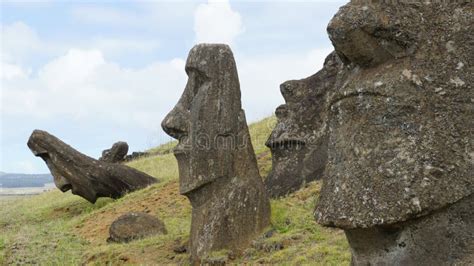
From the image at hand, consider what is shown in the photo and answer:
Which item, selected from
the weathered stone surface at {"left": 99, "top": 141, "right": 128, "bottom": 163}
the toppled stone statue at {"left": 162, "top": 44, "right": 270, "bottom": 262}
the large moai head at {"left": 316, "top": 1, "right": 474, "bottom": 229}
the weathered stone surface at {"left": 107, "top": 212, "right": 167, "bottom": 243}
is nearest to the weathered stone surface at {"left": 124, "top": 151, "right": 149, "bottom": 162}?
the weathered stone surface at {"left": 99, "top": 141, "right": 128, "bottom": 163}

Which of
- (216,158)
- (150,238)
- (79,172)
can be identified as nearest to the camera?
(216,158)

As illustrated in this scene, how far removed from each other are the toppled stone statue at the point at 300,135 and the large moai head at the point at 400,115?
8888mm

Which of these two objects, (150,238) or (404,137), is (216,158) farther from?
(404,137)

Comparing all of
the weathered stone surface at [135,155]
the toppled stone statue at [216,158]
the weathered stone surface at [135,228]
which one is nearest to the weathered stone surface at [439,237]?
the toppled stone statue at [216,158]

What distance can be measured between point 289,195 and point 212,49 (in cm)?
383

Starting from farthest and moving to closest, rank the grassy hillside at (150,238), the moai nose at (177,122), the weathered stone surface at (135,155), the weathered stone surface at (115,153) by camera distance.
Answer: the weathered stone surface at (135,155)
the weathered stone surface at (115,153)
the moai nose at (177,122)
the grassy hillside at (150,238)

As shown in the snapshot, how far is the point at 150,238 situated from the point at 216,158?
285 cm

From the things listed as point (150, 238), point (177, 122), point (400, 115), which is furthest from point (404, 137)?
point (150, 238)

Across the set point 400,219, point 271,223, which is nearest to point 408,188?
point 400,219

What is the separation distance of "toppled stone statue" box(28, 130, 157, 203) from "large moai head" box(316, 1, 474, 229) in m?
15.3

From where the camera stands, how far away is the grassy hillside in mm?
9148

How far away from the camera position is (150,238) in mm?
11945

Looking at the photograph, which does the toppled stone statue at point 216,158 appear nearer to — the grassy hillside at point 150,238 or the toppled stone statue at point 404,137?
the grassy hillside at point 150,238

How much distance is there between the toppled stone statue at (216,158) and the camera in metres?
9.84
